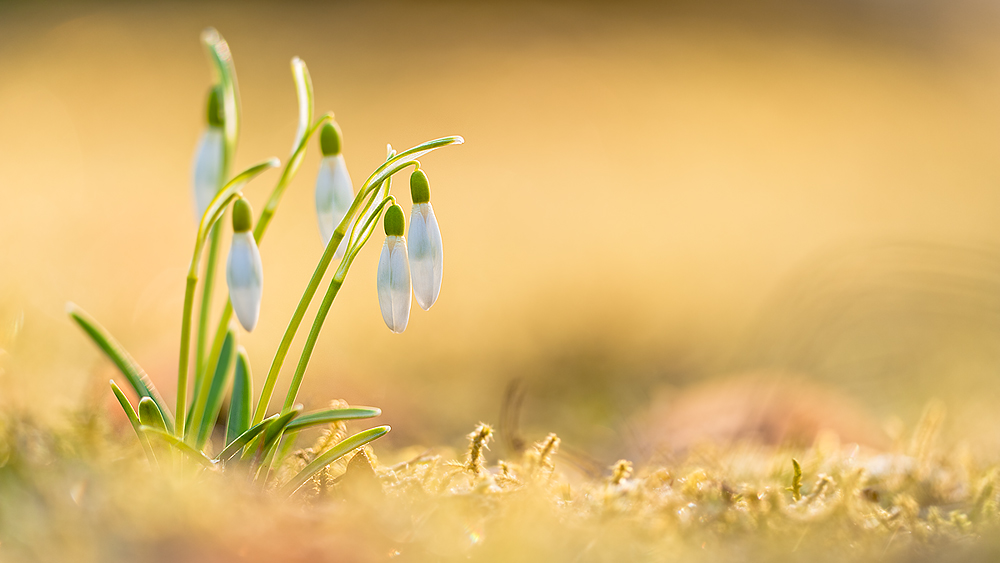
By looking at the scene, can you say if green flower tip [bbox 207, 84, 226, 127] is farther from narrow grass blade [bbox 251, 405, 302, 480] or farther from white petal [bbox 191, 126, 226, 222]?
narrow grass blade [bbox 251, 405, 302, 480]

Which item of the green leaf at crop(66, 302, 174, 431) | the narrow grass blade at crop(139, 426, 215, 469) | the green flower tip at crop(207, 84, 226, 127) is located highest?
the green flower tip at crop(207, 84, 226, 127)

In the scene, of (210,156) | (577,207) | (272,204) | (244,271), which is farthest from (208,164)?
(577,207)

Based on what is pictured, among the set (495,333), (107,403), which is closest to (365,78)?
(495,333)

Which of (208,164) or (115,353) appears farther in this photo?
(208,164)

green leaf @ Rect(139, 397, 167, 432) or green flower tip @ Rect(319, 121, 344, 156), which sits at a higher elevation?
green flower tip @ Rect(319, 121, 344, 156)

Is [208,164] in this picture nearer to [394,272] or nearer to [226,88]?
[226,88]

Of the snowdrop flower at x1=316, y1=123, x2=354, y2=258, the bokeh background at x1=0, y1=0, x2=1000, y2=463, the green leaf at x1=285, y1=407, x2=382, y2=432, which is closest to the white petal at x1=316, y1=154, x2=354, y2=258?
the snowdrop flower at x1=316, y1=123, x2=354, y2=258

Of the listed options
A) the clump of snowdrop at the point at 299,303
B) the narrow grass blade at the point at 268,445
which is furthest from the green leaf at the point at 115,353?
the narrow grass blade at the point at 268,445
